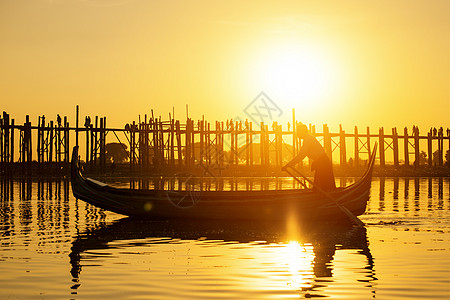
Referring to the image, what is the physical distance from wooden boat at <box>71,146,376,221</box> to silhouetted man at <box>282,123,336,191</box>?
28 centimetres

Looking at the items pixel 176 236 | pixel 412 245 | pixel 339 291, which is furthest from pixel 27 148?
pixel 339 291

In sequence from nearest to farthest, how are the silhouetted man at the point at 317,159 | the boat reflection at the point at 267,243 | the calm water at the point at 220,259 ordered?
the calm water at the point at 220,259 → the boat reflection at the point at 267,243 → the silhouetted man at the point at 317,159

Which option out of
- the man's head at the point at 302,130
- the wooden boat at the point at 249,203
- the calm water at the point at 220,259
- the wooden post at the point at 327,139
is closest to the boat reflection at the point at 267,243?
the calm water at the point at 220,259

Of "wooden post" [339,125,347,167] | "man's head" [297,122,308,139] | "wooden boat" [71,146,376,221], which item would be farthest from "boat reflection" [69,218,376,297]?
"wooden post" [339,125,347,167]

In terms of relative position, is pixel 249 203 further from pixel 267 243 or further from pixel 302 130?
pixel 267 243

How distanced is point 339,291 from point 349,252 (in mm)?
3189

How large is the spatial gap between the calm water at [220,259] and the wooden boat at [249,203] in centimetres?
38

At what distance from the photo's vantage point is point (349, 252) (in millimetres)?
11031

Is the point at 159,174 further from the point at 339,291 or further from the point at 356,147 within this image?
the point at 339,291

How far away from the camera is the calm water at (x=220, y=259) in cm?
796

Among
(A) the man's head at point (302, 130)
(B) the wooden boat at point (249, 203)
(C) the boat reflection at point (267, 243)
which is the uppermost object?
(A) the man's head at point (302, 130)

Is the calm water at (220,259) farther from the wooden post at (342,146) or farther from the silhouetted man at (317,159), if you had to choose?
the wooden post at (342,146)

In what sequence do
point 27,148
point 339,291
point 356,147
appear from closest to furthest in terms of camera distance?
point 339,291, point 27,148, point 356,147

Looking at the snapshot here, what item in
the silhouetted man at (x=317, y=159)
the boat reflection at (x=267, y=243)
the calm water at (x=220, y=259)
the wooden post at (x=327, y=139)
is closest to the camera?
the calm water at (x=220, y=259)
